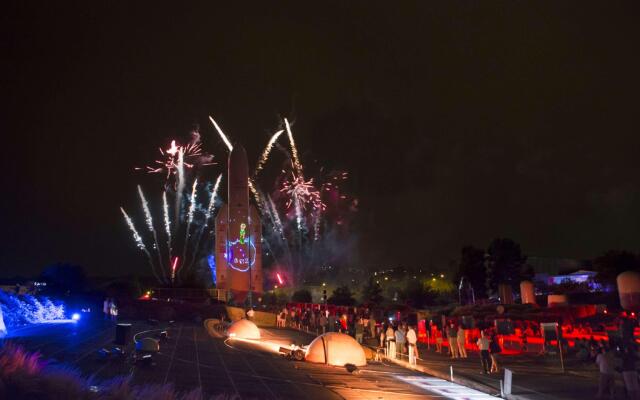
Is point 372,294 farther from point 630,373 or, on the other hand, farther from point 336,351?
point 630,373

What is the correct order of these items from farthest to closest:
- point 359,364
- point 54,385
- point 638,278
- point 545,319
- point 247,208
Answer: point 247,208 < point 638,278 < point 545,319 < point 359,364 < point 54,385

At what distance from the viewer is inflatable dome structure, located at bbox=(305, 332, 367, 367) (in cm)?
2420

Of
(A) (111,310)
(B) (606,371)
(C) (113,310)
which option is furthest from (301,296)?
(B) (606,371)

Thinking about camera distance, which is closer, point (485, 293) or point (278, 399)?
point (278, 399)

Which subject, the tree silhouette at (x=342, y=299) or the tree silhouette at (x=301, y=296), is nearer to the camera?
the tree silhouette at (x=342, y=299)

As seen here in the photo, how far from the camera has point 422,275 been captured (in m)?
121

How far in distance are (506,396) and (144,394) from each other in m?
11.1

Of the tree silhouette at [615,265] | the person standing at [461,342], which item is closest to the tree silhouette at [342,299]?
the tree silhouette at [615,265]

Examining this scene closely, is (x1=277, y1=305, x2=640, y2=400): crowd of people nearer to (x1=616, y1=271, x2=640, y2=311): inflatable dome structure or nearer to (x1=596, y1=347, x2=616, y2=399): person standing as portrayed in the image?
(x1=596, y1=347, x2=616, y2=399): person standing

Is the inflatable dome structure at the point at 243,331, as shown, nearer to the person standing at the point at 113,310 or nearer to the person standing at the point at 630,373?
the person standing at the point at 113,310

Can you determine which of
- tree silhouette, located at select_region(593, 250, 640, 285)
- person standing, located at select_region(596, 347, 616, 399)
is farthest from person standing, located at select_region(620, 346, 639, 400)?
tree silhouette, located at select_region(593, 250, 640, 285)

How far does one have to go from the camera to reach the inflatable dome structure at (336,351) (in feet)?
79.4

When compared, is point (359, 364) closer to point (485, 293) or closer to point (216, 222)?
point (485, 293)

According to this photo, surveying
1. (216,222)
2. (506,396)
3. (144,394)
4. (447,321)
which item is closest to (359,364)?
(506,396)
